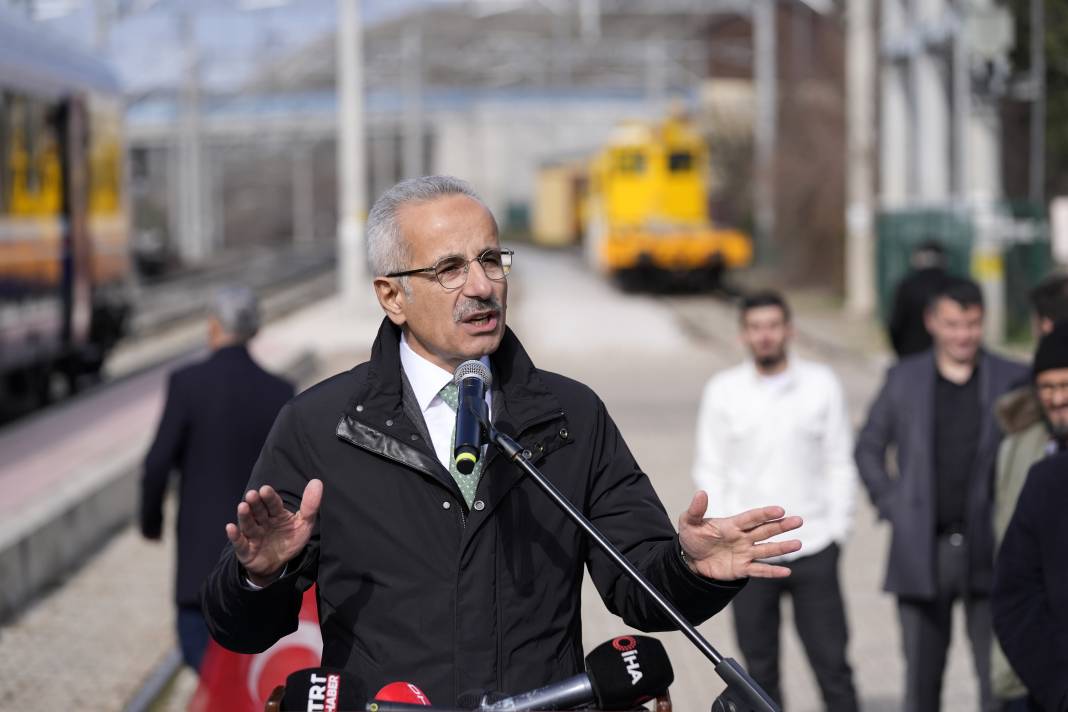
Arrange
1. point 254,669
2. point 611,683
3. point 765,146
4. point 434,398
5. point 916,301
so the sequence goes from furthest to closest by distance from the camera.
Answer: point 765,146 < point 916,301 < point 254,669 < point 434,398 < point 611,683

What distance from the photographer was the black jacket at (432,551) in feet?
11.5

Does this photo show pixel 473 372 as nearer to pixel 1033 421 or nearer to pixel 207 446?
pixel 1033 421

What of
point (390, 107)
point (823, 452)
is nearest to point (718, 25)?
point (390, 107)

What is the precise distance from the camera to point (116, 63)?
23562mm

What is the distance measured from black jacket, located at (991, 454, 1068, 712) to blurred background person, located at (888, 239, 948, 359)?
21.5ft

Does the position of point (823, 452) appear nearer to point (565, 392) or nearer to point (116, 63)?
point (565, 392)

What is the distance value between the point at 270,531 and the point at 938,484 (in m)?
4.06

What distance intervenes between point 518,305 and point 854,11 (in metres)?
8.31

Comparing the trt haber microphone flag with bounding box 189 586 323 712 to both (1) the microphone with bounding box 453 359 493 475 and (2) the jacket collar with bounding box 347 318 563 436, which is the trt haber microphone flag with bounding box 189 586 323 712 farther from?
(1) the microphone with bounding box 453 359 493 475

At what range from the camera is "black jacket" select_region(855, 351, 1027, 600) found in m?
6.66

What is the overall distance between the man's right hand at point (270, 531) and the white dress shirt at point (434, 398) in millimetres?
272

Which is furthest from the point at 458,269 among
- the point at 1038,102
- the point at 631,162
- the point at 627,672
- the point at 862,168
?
the point at 631,162

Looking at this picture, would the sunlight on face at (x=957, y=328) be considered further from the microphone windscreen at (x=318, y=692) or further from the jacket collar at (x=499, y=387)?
the microphone windscreen at (x=318, y=692)

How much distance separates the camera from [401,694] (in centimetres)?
328
